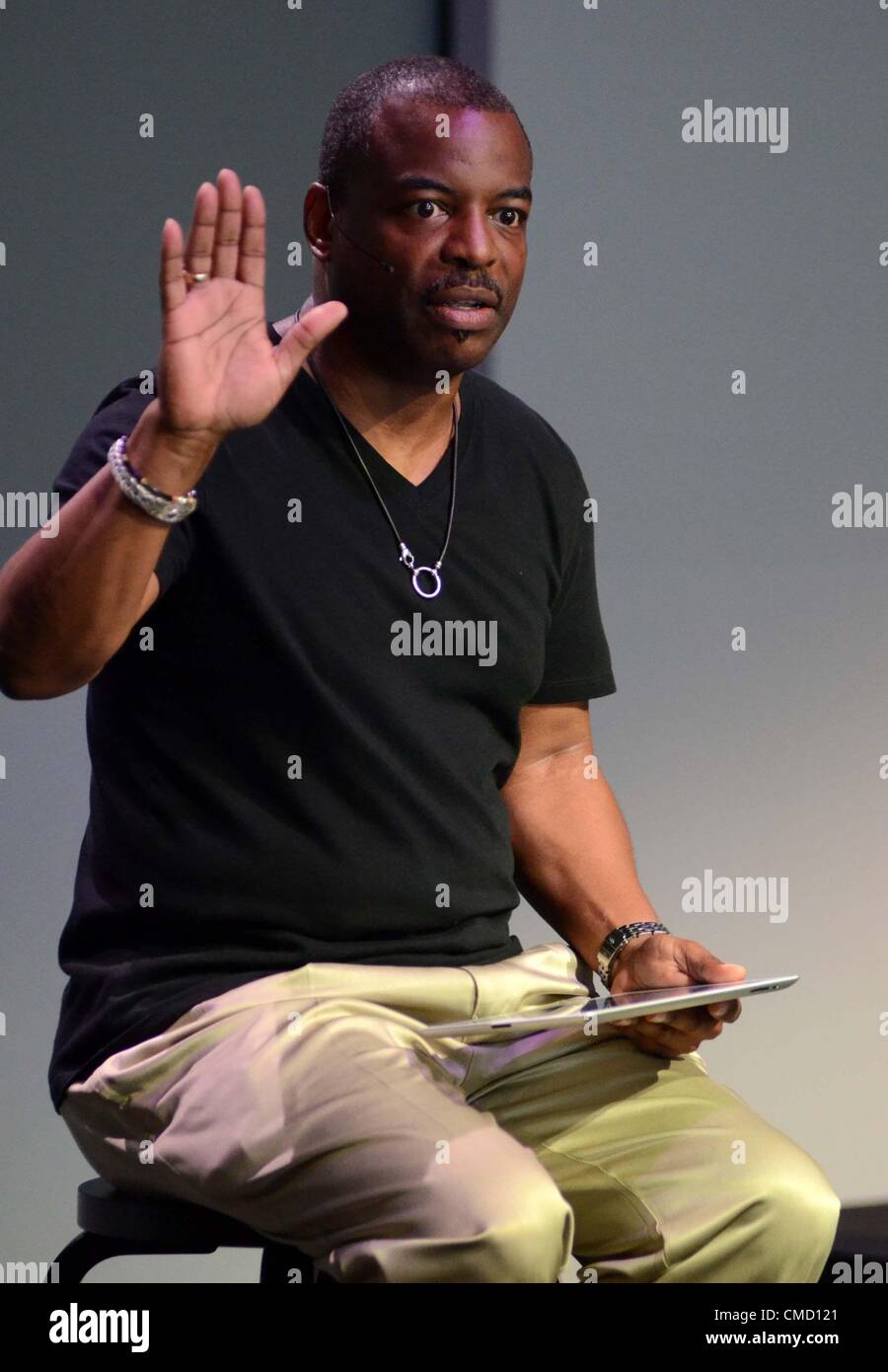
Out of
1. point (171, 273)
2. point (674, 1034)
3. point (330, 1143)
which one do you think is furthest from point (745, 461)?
point (330, 1143)

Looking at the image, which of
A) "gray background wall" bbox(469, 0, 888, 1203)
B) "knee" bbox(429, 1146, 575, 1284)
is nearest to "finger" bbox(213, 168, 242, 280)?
"knee" bbox(429, 1146, 575, 1284)

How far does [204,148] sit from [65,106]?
0.19 metres

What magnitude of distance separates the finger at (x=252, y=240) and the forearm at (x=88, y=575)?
14 cm

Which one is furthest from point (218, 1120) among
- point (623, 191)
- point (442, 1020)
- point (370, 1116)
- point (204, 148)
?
point (623, 191)

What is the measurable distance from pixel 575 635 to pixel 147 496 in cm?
67

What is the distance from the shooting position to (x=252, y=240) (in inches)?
56.1

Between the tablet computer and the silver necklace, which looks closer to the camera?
A: the tablet computer

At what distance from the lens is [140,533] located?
1392 mm

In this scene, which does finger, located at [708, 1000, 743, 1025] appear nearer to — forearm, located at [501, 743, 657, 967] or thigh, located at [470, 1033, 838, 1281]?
thigh, located at [470, 1033, 838, 1281]

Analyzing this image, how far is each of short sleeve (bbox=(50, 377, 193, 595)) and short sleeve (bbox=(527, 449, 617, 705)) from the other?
18.8 inches

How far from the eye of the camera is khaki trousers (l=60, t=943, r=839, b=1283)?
1.36 metres

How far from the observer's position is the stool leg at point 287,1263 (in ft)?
5.08

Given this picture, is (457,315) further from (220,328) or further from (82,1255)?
(82,1255)

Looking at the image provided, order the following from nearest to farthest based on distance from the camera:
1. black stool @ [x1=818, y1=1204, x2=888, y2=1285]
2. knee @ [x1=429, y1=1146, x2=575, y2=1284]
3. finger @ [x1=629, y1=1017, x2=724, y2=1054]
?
knee @ [x1=429, y1=1146, x2=575, y2=1284] → finger @ [x1=629, y1=1017, x2=724, y2=1054] → black stool @ [x1=818, y1=1204, x2=888, y2=1285]
